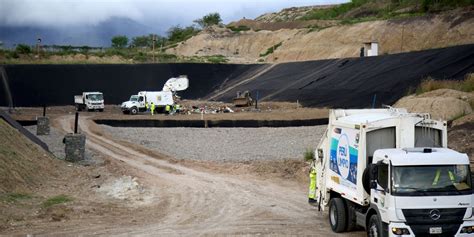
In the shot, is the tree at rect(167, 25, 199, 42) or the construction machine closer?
the construction machine

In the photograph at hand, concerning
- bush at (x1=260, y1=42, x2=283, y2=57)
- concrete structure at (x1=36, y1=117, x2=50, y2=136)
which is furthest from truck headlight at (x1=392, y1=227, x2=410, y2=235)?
bush at (x1=260, y1=42, x2=283, y2=57)

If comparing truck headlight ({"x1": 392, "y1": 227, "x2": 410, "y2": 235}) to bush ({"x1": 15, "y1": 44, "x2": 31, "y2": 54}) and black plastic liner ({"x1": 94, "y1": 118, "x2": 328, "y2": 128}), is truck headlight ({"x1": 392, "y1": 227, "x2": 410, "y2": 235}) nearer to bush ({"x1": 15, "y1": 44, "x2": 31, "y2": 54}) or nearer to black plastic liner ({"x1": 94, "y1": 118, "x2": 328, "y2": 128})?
black plastic liner ({"x1": 94, "y1": 118, "x2": 328, "y2": 128})

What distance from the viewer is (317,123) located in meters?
37.6

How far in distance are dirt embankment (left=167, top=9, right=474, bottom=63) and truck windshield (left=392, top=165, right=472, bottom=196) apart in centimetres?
4752

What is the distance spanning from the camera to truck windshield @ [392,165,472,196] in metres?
10.8

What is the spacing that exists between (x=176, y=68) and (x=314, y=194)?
2147 inches

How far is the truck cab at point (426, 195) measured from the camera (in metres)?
10.7

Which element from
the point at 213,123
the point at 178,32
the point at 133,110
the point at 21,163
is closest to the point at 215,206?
the point at 21,163

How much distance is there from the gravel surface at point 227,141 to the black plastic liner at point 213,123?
2.58ft

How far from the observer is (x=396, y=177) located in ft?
35.9

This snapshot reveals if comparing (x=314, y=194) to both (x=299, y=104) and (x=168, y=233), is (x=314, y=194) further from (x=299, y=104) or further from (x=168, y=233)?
(x=299, y=104)

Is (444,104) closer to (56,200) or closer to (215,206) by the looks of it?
(215,206)

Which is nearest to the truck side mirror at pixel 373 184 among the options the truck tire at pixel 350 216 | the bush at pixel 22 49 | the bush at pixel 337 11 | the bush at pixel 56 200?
the truck tire at pixel 350 216

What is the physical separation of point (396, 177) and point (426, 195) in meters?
0.58
